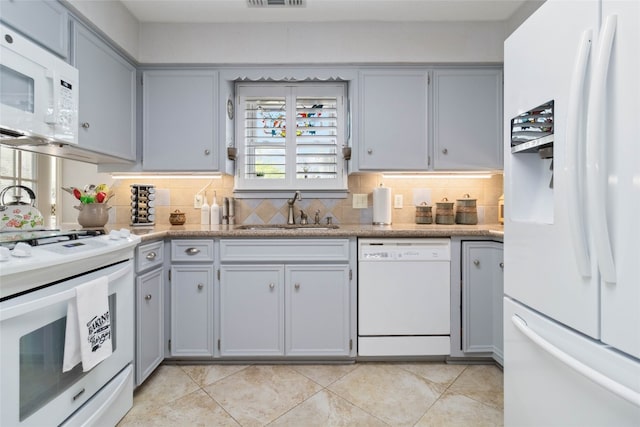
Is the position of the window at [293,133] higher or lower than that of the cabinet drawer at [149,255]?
higher

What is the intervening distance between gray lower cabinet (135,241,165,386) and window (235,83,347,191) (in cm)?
91

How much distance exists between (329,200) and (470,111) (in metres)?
1.27

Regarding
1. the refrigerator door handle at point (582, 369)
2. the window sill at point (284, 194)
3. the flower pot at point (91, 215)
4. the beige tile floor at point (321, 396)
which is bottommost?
the beige tile floor at point (321, 396)

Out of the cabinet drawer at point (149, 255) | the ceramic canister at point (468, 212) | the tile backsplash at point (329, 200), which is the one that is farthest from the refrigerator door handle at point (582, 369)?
the cabinet drawer at point (149, 255)

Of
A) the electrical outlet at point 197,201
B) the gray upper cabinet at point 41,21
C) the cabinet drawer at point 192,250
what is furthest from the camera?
the electrical outlet at point 197,201

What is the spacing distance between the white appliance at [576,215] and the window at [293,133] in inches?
56.8

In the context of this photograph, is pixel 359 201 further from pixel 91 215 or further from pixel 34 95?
pixel 34 95

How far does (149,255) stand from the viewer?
1.77 meters

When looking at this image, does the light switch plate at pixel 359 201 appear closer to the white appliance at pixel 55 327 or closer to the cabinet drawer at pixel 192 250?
the cabinet drawer at pixel 192 250

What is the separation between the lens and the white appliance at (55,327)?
924 mm

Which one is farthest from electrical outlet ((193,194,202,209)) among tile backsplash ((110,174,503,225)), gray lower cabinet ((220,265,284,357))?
gray lower cabinet ((220,265,284,357))

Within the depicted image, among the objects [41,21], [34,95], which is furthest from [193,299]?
[41,21]

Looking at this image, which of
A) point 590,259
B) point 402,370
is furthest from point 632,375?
point 402,370

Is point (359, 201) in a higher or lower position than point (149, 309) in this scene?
higher
